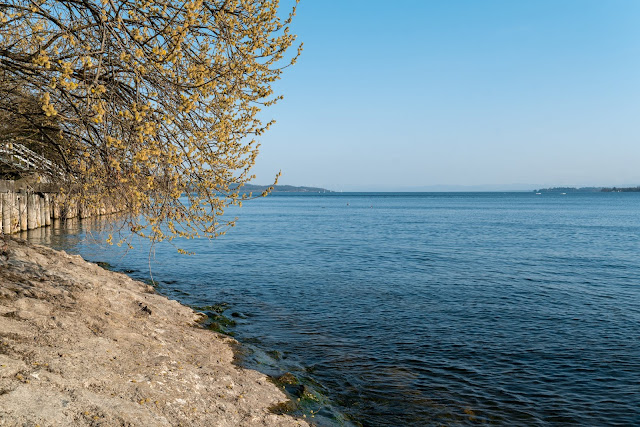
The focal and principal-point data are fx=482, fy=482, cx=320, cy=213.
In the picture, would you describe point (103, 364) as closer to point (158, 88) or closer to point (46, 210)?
point (158, 88)

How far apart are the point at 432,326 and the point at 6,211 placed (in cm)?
2867

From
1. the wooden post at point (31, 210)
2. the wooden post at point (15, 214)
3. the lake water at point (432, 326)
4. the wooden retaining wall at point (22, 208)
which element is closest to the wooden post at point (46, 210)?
the wooden retaining wall at point (22, 208)

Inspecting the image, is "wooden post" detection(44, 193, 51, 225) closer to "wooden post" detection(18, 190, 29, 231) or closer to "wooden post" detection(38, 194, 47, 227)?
"wooden post" detection(38, 194, 47, 227)

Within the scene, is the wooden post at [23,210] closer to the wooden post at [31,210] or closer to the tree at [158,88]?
the wooden post at [31,210]

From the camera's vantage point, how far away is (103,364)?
7375mm

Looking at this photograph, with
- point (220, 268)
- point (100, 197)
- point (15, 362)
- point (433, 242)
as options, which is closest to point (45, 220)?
point (220, 268)

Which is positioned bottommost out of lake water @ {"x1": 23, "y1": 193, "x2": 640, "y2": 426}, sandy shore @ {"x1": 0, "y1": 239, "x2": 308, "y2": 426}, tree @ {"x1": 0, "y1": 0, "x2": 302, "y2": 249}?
lake water @ {"x1": 23, "y1": 193, "x2": 640, "y2": 426}

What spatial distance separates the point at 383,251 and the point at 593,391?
24.2m

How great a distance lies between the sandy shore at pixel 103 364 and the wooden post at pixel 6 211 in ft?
73.6

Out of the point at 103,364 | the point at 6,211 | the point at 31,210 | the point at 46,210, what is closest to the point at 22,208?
the point at 31,210

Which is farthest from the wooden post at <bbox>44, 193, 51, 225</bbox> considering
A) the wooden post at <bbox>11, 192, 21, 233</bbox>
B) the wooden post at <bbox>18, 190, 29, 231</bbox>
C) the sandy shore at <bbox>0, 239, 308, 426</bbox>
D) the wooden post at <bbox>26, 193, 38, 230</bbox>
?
the sandy shore at <bbox>0, 239, 308, 426</bbox>

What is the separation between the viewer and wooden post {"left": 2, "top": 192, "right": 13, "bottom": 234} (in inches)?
1203

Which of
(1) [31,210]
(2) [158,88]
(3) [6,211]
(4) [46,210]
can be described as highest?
(2) [158,88]

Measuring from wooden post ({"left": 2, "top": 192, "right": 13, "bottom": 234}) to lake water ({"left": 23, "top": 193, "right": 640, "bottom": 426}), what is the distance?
3210 millimetres
